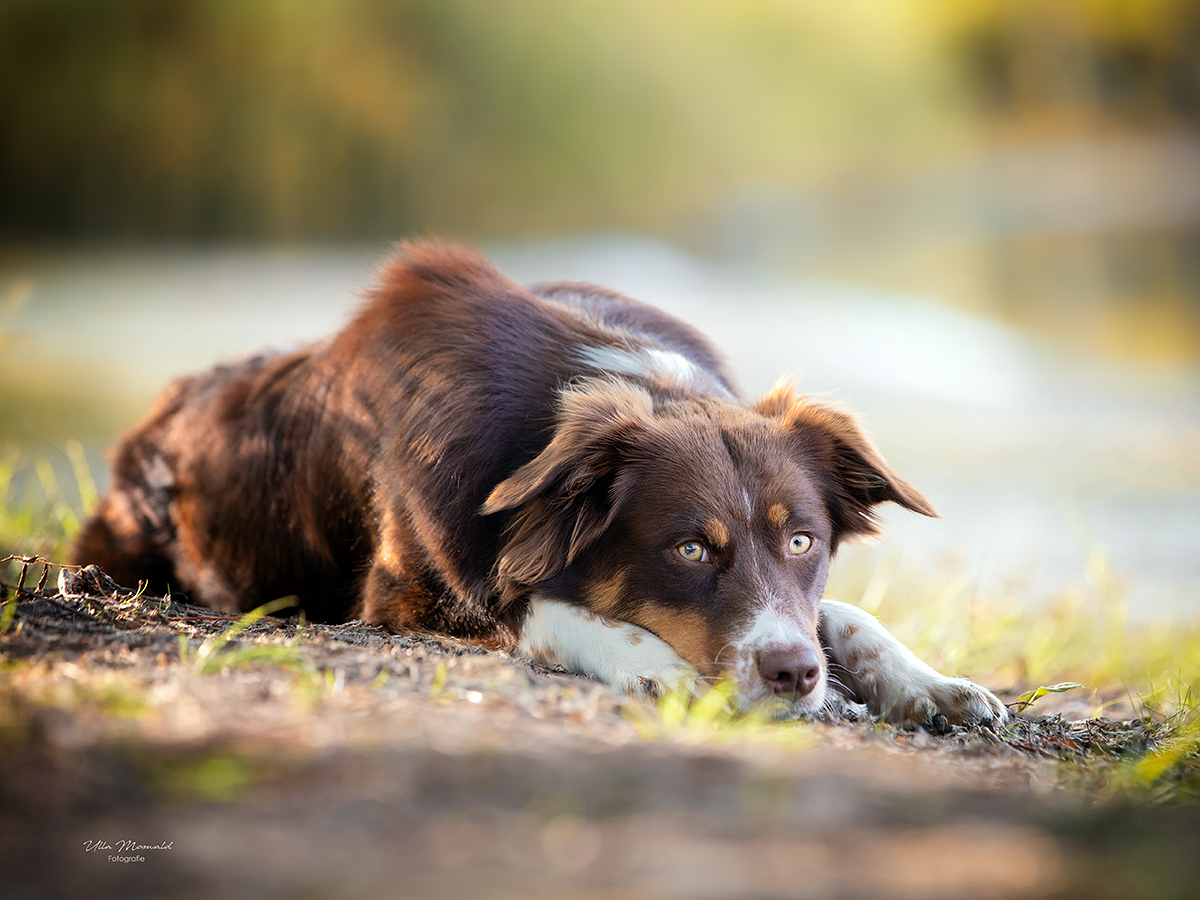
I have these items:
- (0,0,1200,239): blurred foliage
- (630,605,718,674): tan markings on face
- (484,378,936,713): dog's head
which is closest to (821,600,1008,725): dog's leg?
(484,378,936,713): dog's head

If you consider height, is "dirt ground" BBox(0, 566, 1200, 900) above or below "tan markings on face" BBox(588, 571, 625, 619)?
above

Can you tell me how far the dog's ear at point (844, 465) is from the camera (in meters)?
3.48

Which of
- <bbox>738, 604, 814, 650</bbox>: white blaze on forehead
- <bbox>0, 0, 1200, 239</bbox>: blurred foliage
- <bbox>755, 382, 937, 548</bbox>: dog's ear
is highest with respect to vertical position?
<bbox>0, 0, 1200, 239</bbox>: blurred foliage

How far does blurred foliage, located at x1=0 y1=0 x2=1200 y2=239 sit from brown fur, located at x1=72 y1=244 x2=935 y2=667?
35.7ft

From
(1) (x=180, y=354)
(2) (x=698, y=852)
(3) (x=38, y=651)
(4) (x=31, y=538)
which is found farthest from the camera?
(1) (x=180, y=354)

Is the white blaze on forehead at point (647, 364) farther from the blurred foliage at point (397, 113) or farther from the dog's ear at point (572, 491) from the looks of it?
the blurred foliage at point (397, 113)

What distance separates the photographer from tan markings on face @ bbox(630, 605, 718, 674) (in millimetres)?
2986

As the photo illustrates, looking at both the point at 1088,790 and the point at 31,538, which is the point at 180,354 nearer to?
the point at 31,538

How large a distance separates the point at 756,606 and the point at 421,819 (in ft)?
4.89

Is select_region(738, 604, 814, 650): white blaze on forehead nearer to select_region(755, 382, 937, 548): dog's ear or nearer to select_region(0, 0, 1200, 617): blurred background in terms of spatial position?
select_region(755, 382, 937, 548): dog's ear

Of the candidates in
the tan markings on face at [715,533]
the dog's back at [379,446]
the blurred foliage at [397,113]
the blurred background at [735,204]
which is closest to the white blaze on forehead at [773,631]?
the tan markings on face at [715,533]

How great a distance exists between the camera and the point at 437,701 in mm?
2318

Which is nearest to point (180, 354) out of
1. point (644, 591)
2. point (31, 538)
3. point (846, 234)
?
point (31, 538)

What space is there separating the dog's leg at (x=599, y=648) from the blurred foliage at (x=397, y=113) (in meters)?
11.9
